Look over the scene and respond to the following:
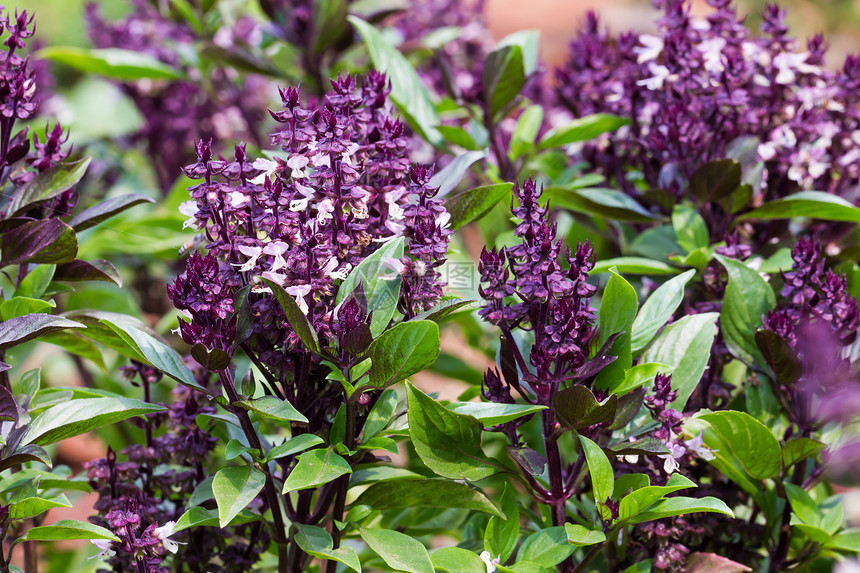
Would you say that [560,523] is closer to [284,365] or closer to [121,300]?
[284,365]

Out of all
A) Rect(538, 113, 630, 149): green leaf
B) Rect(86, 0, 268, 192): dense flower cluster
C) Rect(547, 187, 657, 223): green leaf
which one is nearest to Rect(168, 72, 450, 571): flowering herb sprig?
Rect(547, 187, 657, 223): green leaf

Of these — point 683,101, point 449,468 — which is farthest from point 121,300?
point 683,101

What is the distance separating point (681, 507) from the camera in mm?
937

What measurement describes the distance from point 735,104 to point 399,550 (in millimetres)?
883

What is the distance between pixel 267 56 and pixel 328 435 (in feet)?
4.42

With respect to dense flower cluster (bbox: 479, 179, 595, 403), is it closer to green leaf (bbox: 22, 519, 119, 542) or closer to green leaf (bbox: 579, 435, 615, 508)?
green leaf (bbox: 579, 435, 615, 508)

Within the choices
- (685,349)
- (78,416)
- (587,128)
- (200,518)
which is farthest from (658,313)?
(78,416)

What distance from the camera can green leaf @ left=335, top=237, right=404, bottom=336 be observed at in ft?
3.13

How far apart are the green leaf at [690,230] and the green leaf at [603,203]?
77 millimetres

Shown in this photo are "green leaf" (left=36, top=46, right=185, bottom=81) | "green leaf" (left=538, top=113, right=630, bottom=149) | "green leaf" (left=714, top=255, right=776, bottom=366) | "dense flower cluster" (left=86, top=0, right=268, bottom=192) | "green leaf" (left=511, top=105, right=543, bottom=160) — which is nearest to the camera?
"green leaf" (left=714, top=255, right=776, bottom=366)

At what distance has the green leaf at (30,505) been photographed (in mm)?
996

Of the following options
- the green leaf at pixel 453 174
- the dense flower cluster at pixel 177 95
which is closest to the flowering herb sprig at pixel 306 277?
the green leaf at pixel 453 174

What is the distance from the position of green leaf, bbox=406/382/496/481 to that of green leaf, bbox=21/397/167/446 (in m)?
0.33

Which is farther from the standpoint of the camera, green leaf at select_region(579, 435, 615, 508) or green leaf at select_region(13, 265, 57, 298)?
green leaf at select_region(13, 265, 57, 298)
